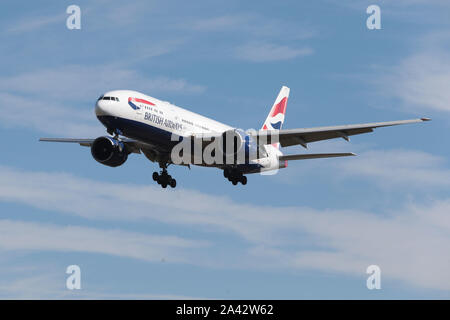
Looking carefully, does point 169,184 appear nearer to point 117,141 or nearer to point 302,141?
point 117,141

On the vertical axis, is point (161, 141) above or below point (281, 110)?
below

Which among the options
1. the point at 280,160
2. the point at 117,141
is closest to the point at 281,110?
the point at 280,160

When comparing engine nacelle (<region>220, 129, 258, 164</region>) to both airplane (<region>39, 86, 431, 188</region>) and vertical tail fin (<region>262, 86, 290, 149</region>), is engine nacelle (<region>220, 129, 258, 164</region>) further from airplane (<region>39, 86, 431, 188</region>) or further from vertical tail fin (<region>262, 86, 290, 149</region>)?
vertical tail fin (<region>262, 86, 290, 149</region>)

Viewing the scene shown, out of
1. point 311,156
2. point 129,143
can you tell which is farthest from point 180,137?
point 311,156

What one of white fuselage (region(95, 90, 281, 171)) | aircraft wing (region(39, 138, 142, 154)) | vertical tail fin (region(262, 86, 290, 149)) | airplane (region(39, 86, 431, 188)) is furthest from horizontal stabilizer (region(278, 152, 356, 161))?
aircraft wing (region(39, 138, 142, 154))

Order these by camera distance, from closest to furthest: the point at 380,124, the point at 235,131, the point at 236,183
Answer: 1. the point at 380,124
2. the point at 235,131
3. the point at 236,183

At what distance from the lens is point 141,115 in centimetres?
4647

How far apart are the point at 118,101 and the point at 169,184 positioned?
9.38 metres

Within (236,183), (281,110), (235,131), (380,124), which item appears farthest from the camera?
(281,110)

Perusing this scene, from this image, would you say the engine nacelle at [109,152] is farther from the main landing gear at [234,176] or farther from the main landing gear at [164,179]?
the main landing gear at [234,176]

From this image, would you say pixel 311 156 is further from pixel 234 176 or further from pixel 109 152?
pixel 109 152

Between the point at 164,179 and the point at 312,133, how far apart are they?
34.8 ft

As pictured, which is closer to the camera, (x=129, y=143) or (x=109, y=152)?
(x=109, y=152)

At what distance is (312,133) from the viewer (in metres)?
49.2
